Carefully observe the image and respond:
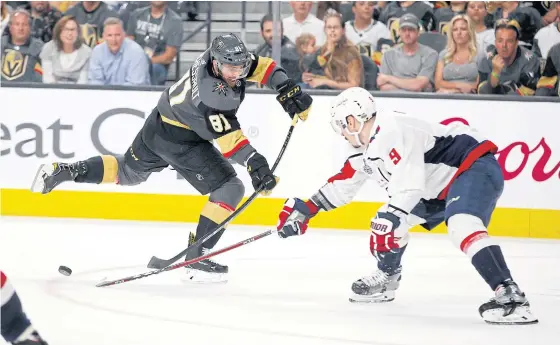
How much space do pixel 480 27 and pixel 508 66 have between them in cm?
32

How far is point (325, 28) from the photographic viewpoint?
715 cm

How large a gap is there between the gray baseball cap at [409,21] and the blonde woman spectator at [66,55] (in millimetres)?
2215

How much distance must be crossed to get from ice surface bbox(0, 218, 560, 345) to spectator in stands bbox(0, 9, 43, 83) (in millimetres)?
1060

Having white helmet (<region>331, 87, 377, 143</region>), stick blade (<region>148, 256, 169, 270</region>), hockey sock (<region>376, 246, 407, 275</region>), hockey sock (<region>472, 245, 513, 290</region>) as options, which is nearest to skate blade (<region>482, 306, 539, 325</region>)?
hockey sock (<region>472, 245, 513, 290</region>)

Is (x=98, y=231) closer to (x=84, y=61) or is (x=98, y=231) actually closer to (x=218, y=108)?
(x=84, y=61)

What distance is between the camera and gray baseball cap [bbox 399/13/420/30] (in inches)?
277

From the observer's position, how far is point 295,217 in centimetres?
471

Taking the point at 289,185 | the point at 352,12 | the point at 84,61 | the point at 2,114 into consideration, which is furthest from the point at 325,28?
the point at 2,114

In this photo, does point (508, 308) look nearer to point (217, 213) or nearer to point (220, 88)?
point (217, 213)

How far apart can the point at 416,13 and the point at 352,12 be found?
0.44 metres

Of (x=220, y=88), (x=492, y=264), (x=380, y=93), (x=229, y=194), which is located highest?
(x=220, y=88)

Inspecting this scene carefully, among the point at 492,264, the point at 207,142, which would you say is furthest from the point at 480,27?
the point at 492,264

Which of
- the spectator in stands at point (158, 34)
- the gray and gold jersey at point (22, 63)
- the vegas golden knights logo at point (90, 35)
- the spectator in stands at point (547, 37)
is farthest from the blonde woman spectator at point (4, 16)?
the spectator in stands at point (547, 37)

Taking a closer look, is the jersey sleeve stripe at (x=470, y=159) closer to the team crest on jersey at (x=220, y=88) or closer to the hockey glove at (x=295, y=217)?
the hockey glove at (x=295, y=217)
